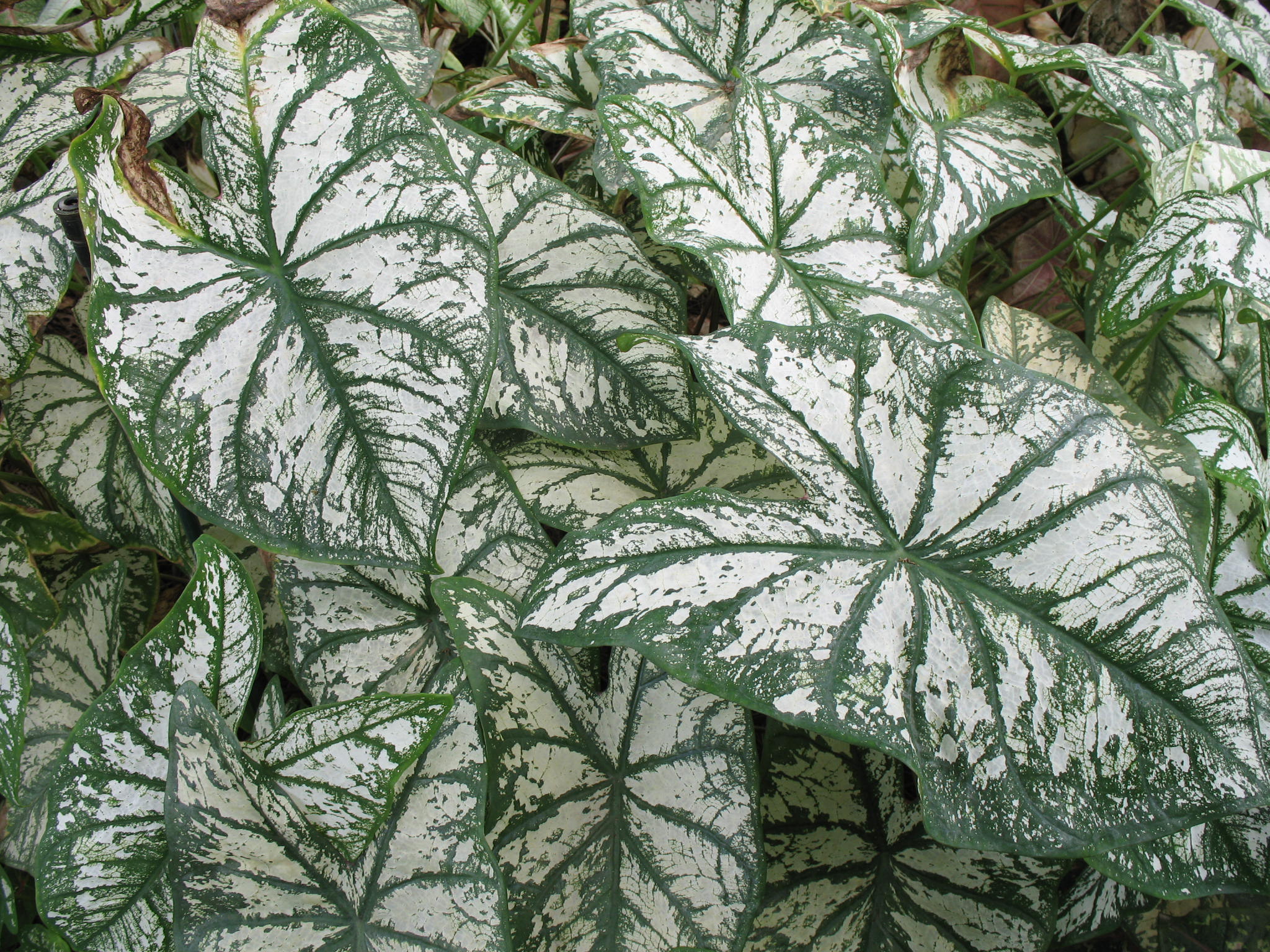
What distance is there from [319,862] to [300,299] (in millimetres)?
603

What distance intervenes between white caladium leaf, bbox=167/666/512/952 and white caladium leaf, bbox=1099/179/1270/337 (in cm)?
104

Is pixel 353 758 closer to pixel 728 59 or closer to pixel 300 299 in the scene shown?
pixel 300 299

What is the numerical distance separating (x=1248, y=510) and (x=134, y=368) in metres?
1.43

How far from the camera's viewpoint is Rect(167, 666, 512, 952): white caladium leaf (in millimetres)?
743

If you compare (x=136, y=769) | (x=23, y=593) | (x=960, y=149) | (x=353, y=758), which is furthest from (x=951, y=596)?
(x=23, y=593)

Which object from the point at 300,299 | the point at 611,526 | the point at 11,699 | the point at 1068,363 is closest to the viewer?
the point at 611,526

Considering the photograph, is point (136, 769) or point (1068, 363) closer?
point (136, 769)

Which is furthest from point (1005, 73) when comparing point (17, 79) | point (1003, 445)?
point (17, 79)

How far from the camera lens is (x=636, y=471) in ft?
3.91

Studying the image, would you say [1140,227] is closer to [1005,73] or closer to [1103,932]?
[1005,73]

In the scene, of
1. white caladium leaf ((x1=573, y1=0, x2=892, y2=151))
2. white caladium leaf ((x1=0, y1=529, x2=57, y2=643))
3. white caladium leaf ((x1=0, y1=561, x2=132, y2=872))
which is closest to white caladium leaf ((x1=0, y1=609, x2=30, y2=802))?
white caladium leaf ((x1=0, y1=561, x2=132, y2=872))

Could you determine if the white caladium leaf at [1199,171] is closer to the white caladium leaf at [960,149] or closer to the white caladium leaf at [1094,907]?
the white caladium leaf at [960,149]

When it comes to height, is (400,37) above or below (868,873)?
above

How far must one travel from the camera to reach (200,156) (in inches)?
56.5
